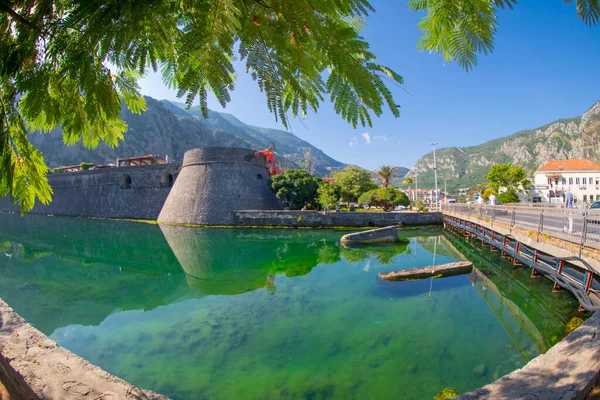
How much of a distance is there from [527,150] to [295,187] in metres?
109

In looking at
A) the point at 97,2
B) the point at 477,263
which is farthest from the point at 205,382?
the point at 477,263

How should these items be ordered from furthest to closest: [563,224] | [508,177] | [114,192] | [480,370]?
[508,177] → [114,192] → [563,224] → [480,370]

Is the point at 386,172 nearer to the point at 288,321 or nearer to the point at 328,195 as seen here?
the point at 328,195

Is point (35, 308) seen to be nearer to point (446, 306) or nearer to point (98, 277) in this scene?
point (98, 277)

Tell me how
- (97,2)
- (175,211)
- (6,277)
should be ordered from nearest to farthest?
(97,2) → (6,277) → (175,211)

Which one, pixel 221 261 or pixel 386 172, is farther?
pixel 386 172

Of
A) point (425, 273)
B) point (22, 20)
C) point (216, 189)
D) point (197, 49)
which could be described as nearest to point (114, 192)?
point (216, 189)

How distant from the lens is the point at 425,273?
9.84 m

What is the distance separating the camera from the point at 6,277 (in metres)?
10.3

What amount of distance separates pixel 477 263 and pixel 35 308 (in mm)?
15461

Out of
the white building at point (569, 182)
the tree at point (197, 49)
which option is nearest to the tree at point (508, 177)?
the white building at point (569, 182)

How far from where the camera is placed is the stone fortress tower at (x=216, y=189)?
2621 centimetres

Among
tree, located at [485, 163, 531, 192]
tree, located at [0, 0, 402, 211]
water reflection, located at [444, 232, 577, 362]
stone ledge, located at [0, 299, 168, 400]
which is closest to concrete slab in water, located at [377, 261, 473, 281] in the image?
water reflection, located at [444, 232, 577, 362]

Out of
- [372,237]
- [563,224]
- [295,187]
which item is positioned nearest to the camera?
[563,224]
